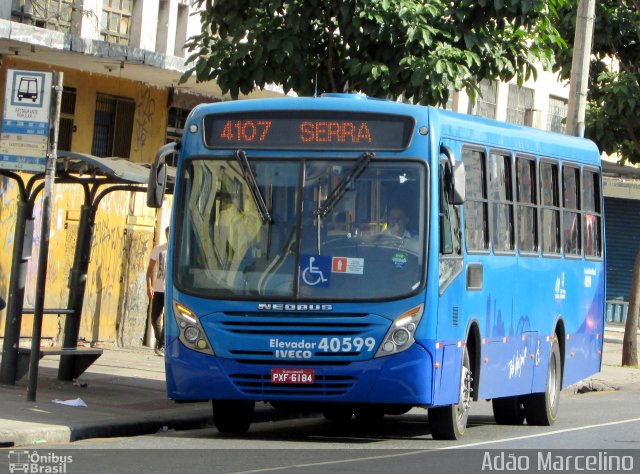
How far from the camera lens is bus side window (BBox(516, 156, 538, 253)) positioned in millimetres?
14445

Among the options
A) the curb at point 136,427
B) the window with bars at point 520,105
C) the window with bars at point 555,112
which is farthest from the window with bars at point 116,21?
the window with bars at point 555,112

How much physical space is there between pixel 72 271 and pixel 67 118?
6.02m

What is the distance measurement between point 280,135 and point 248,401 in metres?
2.33

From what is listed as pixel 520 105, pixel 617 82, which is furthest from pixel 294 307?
pixel 520 105

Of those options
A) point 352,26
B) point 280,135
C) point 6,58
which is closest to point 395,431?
point 280,135

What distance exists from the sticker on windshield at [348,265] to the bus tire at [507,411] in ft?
13.6

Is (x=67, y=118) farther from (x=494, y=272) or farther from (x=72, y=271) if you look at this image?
(x=494, y=272)

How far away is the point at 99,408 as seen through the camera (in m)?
13.5

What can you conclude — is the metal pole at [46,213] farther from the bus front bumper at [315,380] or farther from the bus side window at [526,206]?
the bus side window at [526,206]

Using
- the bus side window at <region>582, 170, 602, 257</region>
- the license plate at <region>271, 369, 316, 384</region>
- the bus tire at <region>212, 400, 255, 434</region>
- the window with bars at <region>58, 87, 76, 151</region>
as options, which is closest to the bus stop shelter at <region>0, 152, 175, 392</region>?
the bus tire at <region>212, 400, 255, 434</region>

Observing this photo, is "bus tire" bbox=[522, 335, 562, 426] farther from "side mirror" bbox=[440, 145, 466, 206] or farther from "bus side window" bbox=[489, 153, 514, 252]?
"side mirror" bbox=[440, 145, 466, 206]

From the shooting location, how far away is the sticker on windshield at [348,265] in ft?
39.0

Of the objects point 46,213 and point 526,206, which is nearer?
point 46,213

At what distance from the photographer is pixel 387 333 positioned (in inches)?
463
